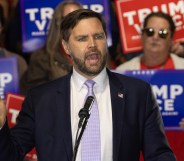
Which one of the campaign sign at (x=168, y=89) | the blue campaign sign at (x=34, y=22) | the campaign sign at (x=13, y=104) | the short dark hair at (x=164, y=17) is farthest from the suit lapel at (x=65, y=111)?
the blue campaign sign at (x=34, y=22)

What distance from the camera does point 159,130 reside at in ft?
9.14

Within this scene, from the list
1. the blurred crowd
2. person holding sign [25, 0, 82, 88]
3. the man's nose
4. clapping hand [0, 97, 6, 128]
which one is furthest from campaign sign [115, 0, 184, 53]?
clapping hand [0, 97, 6, 128]

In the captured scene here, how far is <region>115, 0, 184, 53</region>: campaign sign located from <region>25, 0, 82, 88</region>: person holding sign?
36 centimetres

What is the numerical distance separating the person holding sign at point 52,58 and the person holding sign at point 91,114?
56.5 inches

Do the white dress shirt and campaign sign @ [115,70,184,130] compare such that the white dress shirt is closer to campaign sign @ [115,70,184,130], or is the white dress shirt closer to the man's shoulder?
campaign sign @ [115,70,184,130]

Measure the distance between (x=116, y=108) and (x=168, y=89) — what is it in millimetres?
1272

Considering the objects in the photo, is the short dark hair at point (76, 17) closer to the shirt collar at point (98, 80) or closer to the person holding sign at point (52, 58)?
the shirt collar at point (98, 80)

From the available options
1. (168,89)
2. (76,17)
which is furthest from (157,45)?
(76,17)

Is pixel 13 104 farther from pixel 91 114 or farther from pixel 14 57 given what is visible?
pixel 91 114

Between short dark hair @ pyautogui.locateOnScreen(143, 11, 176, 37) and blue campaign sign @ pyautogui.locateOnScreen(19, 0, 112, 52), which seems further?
blue campaign sign @ pyautogui.locateOnScreen(19, 0, 112, 52)

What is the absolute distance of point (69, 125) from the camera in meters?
2.84

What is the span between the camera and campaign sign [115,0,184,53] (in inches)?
184

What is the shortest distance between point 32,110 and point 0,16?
2.40 meters

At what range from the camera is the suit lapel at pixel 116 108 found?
2.79m
